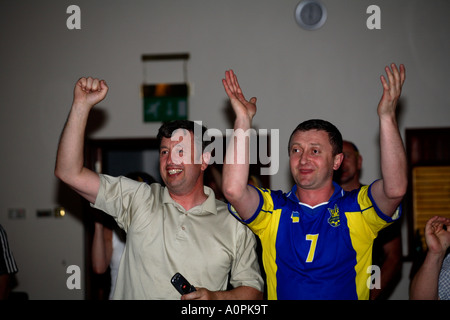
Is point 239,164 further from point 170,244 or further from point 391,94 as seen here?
point 391,94

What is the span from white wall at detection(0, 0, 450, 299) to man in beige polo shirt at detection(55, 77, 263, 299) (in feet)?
8.16

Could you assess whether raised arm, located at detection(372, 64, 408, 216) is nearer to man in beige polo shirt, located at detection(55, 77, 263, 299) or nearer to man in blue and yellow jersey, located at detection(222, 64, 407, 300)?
man in blue and yellow jersey, located at detection(222, 64, 407, 300)

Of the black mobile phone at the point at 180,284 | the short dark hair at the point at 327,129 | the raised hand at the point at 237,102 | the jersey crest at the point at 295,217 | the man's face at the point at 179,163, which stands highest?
the raised hand at the point at 237,102

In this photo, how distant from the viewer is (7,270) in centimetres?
257

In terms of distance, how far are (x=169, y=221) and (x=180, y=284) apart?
1.08ft

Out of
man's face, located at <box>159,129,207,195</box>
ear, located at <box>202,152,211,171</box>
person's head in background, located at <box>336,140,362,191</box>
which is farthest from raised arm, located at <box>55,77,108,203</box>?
person's head in background, located at <box>336,140,362,191</box>

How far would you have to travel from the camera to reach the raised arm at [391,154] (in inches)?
63.9

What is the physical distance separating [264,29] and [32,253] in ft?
12.0

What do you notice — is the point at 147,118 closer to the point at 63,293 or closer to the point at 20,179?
the point at 20,179

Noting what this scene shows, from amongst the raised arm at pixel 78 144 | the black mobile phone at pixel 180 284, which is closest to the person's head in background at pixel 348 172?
the black mobile phone at pixel 180 284

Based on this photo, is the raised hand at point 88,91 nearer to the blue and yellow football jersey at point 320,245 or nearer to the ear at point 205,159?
the ear at point 205,159

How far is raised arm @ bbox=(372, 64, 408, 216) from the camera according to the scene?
162 centimetres

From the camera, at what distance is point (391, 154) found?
162 centimetres

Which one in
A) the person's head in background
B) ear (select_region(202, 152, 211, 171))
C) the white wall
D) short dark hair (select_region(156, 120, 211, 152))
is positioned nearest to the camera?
short dark hair (select_region(156, 120, 211, 152))
